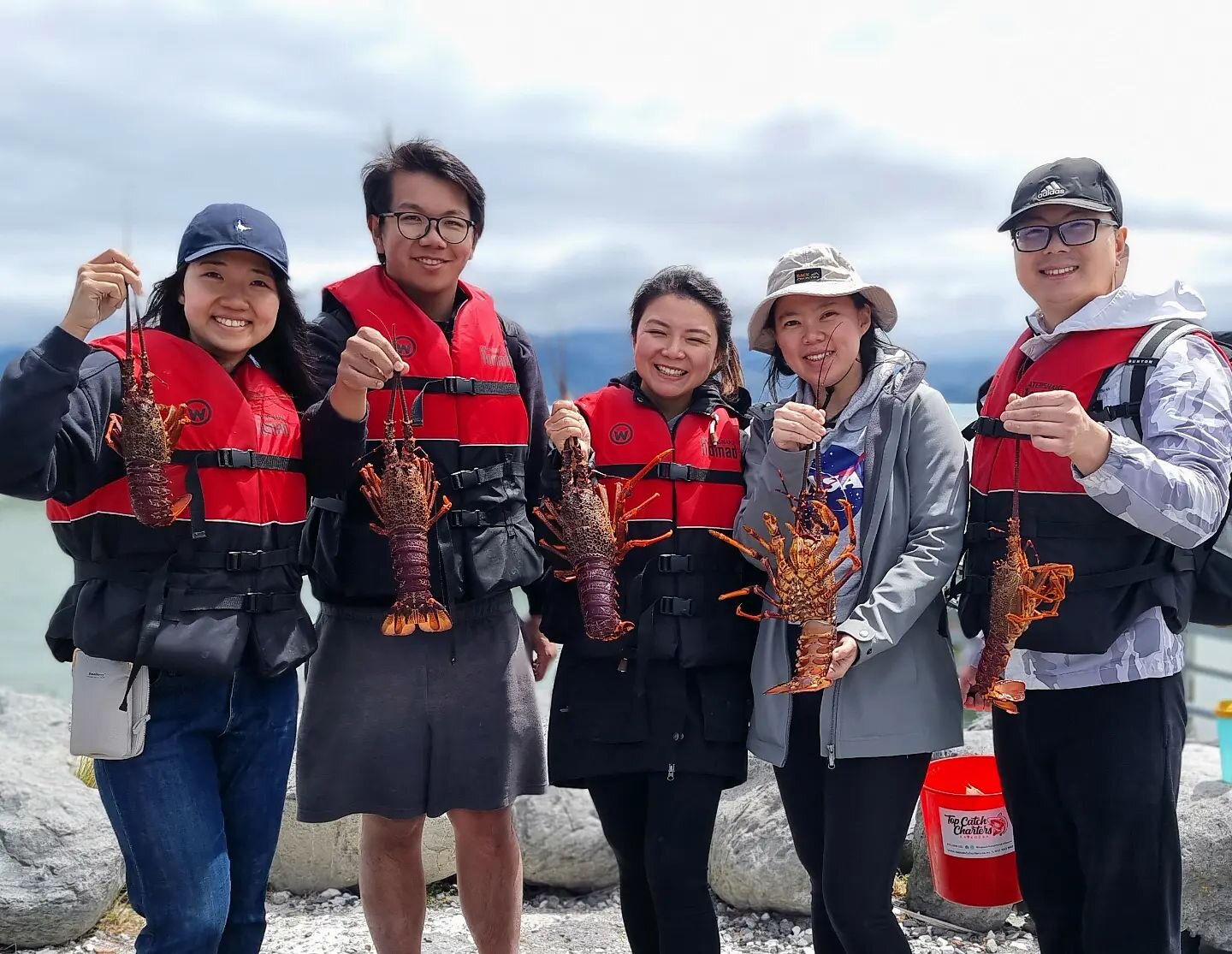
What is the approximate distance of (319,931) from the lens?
5371 millimetres

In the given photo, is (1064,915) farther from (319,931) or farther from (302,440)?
(319,931)

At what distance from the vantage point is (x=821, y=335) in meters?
3.62

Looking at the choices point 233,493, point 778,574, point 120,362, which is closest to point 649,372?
point 778,574

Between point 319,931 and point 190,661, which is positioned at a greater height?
point 190,661

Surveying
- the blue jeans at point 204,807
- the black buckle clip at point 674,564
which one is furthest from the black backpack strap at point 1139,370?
the blue jeans at point 204,807

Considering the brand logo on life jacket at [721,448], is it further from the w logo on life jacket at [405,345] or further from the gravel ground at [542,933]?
the gravel ground at [542,933]

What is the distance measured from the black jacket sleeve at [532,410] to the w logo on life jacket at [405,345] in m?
0.44

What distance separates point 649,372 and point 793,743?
1.45 metres

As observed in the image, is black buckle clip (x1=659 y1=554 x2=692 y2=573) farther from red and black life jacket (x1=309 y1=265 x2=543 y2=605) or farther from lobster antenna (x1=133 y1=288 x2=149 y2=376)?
lobster antenna (x1=133 y1=288 x2=149 y2=376)

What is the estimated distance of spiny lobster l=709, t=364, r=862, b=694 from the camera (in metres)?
3.31

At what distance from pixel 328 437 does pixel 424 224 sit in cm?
87

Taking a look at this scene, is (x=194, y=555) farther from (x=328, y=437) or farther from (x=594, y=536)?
(x=594, y=536)

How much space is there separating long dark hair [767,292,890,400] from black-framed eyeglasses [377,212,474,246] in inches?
46.8

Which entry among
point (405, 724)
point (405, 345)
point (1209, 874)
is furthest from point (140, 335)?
point (1209, 874)
